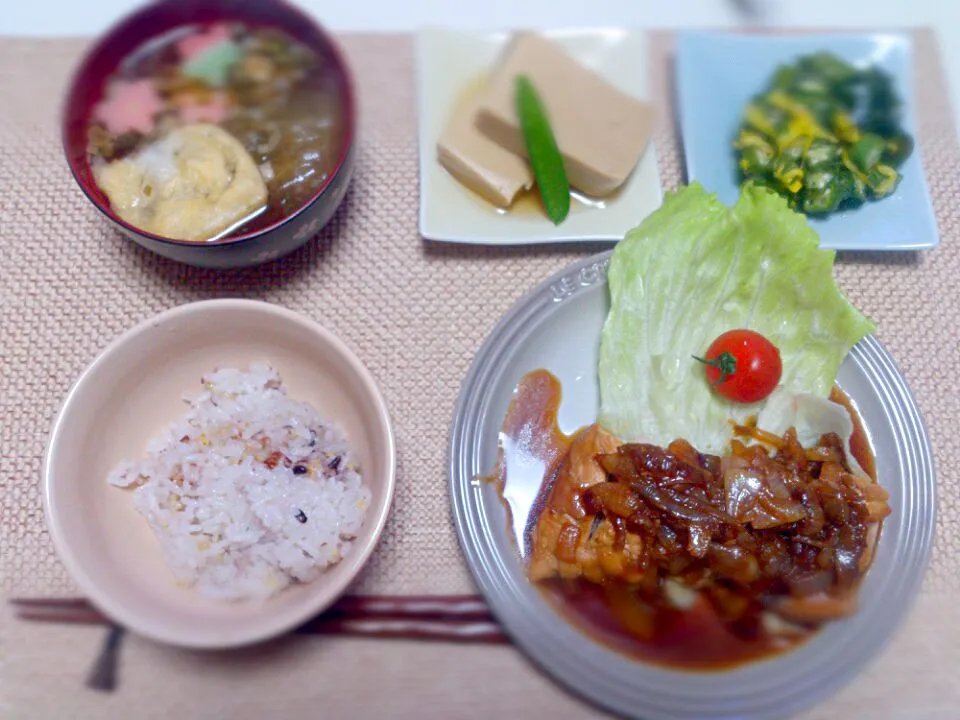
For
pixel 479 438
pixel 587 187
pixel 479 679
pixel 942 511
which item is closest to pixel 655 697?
pixel 479 679

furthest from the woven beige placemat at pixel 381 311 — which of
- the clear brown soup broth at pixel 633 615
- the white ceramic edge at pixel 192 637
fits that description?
the white ceramic edge at pixel 192 637

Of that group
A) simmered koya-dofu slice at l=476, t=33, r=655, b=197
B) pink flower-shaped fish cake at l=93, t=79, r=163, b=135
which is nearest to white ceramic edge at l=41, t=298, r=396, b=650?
pink flower-shaped fish cake at l=93, t=79, r=163, b=135

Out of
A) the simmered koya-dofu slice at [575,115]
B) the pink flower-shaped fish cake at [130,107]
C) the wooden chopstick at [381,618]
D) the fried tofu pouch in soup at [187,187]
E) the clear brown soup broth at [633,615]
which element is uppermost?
the simmered koya-dofu slice at [575,115]

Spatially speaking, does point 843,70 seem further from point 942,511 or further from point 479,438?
point 479,438

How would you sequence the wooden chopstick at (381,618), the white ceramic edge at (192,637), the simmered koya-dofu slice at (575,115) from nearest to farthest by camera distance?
the white ceramic edge at (192,637)
the wooden chopstick at (381,618)
the simmered koya-dofu slice at (575,115)

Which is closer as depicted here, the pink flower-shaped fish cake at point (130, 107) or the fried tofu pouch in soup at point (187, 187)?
the fried tofu pouch in soup at point (187, 187)

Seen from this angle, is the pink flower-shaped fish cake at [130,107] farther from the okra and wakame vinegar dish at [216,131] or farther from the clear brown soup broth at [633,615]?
the clear brown soup broth at [633,615]

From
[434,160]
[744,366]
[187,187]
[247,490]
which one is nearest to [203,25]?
[187,187]

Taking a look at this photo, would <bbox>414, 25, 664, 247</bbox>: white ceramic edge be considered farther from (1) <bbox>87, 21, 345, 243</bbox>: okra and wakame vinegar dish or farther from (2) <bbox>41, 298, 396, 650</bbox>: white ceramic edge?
(2) <bbox>41, 298, 396, 650</bbox>: white ceramic edge
